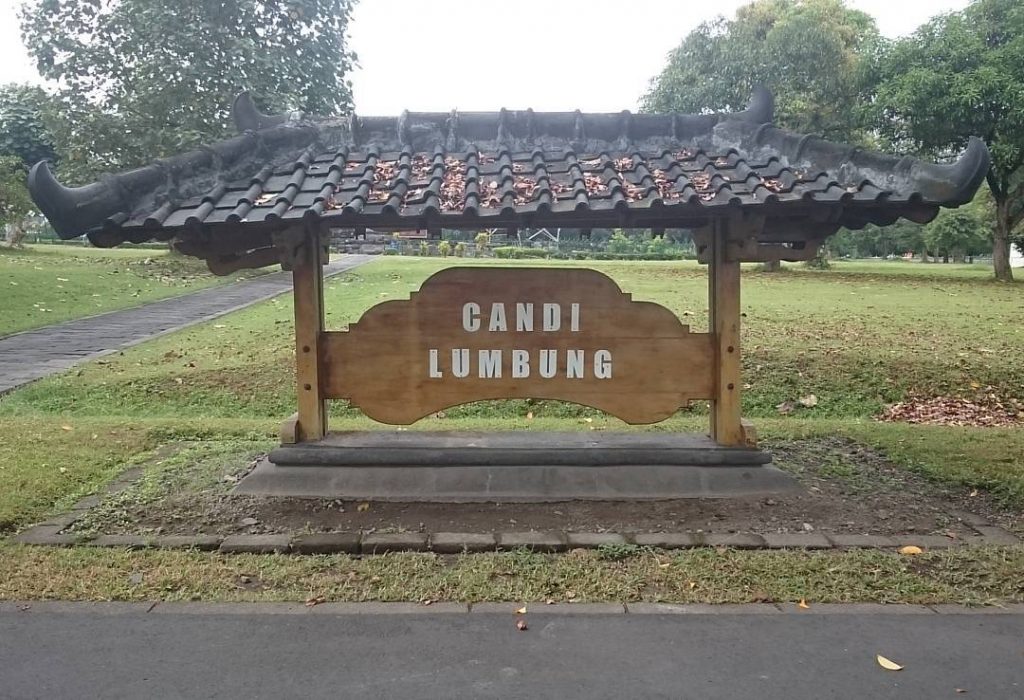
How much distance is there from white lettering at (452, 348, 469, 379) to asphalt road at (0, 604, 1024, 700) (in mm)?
2315

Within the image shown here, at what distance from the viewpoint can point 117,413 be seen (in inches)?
363

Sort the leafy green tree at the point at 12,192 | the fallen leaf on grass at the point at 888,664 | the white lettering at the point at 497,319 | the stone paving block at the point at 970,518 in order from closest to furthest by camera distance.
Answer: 1. the fallen leaf on grass at the point at 888,664
2. the stone paving block at the point at 970,518
3. the white lettering at the point at 497,319
4. the leafy green tree at the point at 12,192

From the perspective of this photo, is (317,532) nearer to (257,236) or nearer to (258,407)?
(257,236)

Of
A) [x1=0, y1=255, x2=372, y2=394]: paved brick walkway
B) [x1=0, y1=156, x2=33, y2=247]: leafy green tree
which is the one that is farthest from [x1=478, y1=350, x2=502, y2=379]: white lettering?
[x1=0, y1=156, x2=33, y2=247]: leafy green tree

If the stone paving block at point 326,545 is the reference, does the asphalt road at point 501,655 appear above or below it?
below

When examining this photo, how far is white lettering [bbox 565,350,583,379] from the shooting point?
19.6 ft

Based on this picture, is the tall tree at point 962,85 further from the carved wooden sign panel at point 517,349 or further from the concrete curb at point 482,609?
the concrete curb at point 482,609

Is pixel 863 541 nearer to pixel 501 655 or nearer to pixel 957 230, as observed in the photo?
pixel 501 655

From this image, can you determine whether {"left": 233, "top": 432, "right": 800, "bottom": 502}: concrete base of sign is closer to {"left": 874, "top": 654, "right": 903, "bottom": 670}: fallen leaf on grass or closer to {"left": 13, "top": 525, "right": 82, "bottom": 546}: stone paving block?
{"left": 13, "top": 525, "right": 82, "bottom": 546}: stone paving block

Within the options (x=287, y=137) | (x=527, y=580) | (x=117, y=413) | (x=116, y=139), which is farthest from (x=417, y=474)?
(x=116, y=139)

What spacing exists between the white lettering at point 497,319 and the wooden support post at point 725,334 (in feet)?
5.23

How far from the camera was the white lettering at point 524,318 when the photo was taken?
5938 mm

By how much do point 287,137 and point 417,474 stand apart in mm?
2798

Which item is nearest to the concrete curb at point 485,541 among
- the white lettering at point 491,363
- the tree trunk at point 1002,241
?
the white lettering at point 491,363
